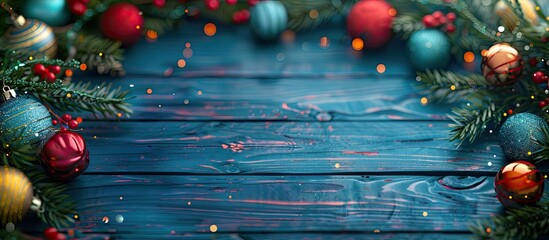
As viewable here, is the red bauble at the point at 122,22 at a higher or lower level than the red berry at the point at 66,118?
higher

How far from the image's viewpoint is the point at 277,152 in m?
1.24

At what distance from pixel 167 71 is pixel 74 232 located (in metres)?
0.48

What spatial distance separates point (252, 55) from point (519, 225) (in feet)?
2.27

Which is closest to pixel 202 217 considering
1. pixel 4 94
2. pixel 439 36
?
pixel 4 94

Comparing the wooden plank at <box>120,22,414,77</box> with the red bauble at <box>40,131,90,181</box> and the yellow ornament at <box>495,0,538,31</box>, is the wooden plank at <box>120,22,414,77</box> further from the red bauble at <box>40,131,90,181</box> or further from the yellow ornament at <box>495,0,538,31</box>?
the red bauble at <box>40,131,90,181</box>

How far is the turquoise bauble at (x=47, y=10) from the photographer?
139 centimetres

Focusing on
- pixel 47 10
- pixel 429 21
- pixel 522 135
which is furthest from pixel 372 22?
pixel 47 10

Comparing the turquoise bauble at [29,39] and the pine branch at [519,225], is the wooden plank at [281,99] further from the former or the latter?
the pine branch at [519,225]

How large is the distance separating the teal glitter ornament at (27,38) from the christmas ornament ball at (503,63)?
85cm

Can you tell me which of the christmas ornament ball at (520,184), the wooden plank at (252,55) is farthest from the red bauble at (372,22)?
the christmas ornament ball at (520,184)

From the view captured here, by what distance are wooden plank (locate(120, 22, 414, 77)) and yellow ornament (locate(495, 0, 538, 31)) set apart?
0.21 m

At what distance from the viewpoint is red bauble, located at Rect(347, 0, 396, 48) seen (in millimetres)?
1458

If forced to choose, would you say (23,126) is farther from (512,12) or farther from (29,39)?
Answer: (512,12)

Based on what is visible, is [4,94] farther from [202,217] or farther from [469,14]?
[469,14]
